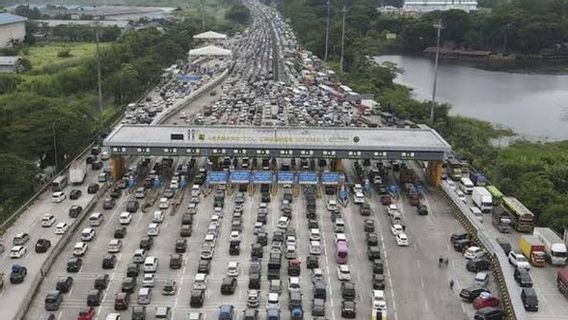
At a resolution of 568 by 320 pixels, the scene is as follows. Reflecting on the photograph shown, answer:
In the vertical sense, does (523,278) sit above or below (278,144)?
below

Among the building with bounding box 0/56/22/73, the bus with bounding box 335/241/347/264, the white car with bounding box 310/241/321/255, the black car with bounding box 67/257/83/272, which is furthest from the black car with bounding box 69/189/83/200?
the building with bounding box 0/56/22/73

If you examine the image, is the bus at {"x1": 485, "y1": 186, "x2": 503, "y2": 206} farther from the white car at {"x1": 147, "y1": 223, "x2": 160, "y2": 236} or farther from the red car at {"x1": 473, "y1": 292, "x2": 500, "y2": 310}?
the white car at {"x1": 147, "y1": 223, "x2": 160, "y2": 236}

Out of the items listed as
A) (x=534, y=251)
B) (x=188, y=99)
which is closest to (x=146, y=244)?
(x=534, y=251)

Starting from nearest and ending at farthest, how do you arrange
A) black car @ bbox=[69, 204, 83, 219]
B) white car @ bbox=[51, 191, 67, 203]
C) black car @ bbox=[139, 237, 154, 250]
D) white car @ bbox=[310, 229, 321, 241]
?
1. black car @ bbox=[139, 237, 154, 250]
2. white car @ bbox=[310, 229, 321, 241]
3. black car @ bbox=[69, 204, 83, 219]
4. white car @ bbox=[51, 191, 67, 203]

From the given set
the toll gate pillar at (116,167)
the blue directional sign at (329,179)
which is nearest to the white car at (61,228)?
the toll gate pillar at (116,167)

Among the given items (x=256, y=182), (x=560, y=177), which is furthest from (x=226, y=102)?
(x=560, y=177)

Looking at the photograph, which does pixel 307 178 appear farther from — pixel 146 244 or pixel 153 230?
pixel 146 244
